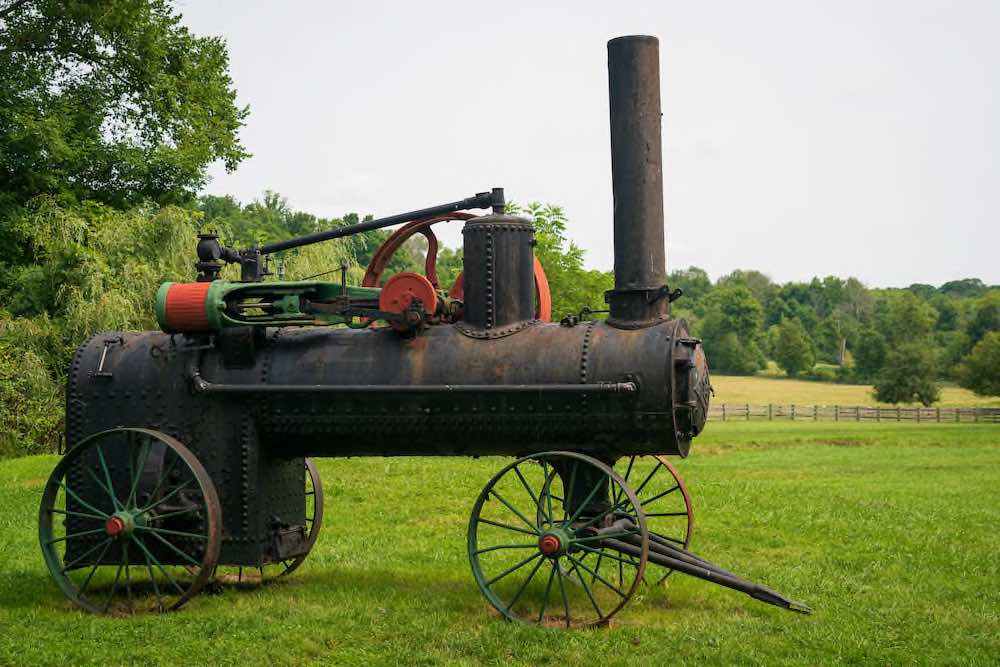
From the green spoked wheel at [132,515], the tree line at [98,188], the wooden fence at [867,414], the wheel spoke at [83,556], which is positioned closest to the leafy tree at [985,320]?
the wooden fence at [867,414]

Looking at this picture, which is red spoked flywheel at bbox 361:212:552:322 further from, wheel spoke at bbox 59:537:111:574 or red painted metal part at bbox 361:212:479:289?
wheel spoke at bbox 59:537:111:574

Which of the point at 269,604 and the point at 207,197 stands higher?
the point at 207,197

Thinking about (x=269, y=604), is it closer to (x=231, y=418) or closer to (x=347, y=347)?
(x=231, y=418)

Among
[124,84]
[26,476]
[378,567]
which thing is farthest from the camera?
[124,84]

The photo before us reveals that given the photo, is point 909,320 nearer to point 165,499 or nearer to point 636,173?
point 636,173

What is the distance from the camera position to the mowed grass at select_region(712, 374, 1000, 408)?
7300 cm

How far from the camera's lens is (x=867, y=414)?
181 ft

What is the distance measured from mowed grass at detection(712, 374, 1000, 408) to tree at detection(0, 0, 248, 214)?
46.9 metres

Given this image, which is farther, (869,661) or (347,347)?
(347,347)

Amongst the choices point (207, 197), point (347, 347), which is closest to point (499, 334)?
point (347, 347)

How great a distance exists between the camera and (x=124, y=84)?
106ft

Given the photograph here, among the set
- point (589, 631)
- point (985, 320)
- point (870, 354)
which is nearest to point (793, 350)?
point (870, 354)

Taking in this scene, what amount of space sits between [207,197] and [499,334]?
250 ft

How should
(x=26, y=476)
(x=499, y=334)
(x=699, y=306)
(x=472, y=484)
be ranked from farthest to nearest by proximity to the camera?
(x=699, y=306)
(x=26, y=476)
(x=472, y=484)
(x=499, y=334)
